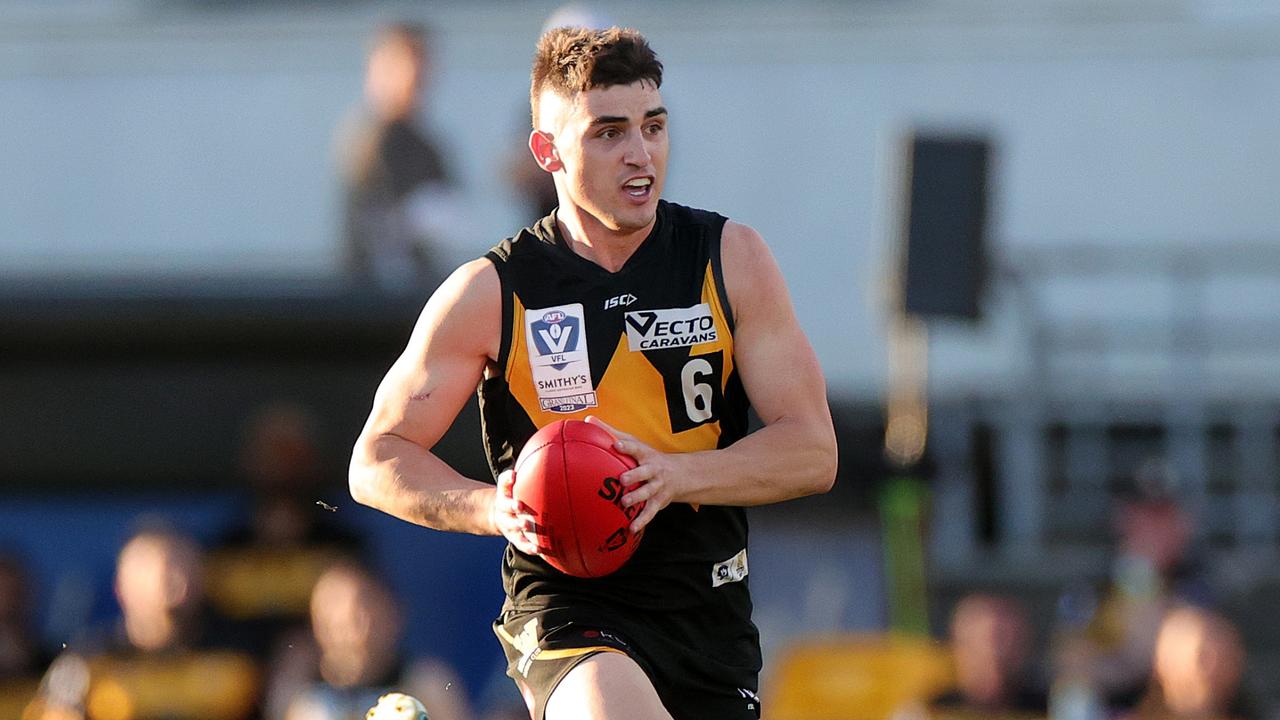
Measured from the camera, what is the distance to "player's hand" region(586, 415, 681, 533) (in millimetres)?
4715

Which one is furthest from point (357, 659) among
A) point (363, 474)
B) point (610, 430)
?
point (610, 430)

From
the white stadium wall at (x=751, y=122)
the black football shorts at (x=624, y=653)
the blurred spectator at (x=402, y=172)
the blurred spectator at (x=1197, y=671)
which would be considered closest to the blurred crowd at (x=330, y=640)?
the blurred spectator at (x=1197, y=671)

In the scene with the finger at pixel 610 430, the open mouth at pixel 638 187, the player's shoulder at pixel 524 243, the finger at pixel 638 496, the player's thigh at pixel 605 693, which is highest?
the open mouth at pixel 638 187

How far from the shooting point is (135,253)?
50.9ft

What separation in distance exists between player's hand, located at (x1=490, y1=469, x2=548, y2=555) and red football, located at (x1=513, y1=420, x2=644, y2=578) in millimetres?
19

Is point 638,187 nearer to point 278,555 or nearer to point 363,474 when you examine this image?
point 363,474

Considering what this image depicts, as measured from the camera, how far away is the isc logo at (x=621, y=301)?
5062mm

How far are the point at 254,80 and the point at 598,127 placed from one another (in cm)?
1095

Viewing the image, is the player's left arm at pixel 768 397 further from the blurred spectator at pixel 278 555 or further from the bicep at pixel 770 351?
the blurred spectator at pixel 278 555

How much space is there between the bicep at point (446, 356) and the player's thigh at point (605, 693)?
702mm

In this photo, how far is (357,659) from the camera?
27.4 feet

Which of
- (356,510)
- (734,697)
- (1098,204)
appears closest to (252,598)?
(356,510)

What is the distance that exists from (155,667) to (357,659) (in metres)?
1.37

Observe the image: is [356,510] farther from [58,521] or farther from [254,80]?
[254,80]
